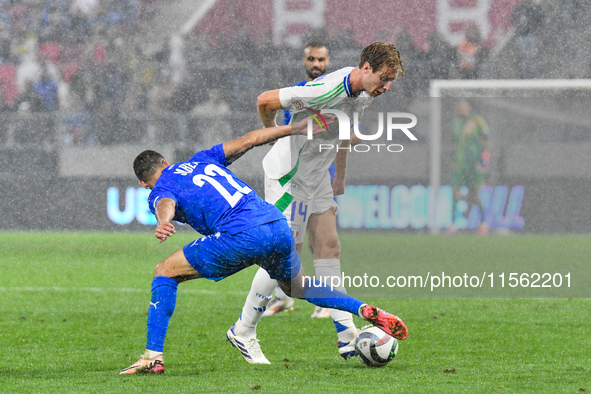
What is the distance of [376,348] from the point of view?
4059 millimetres

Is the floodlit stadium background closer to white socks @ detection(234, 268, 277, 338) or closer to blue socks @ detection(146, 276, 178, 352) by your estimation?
white socks @ detection(234, 268, 277, 338)

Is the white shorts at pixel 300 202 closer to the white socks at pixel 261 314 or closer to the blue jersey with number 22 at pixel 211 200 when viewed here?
the white socks at pixel 261 314

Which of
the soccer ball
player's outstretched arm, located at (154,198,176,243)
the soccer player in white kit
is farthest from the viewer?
the soccer player in white kit

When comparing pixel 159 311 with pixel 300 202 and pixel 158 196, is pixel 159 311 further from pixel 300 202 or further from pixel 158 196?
pixel 300 202

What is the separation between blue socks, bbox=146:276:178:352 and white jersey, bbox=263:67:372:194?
107 centimetres

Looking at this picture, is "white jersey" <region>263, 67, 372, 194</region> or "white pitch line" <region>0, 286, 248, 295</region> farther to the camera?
"white pitch line" <region>0, 286, 248, 295</region>

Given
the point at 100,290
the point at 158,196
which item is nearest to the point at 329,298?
the point at 158,196

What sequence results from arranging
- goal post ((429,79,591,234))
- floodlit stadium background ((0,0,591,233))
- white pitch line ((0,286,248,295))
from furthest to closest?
1. floodlit stadium background ((0,0,591,233))
2. goal post ((429,79,591,234))
3. white pitch line ((0,286,248,295))

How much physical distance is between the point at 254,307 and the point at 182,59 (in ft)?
33.6

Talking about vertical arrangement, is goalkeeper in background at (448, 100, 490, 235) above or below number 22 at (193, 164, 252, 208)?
below

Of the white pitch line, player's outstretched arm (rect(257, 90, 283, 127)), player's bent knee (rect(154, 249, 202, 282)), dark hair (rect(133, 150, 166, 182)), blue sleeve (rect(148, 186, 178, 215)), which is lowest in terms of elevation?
the white pitch line

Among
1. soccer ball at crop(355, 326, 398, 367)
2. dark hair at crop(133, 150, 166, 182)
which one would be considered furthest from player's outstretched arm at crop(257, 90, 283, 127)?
soccer ball at crop(355, 326, 398, 367)

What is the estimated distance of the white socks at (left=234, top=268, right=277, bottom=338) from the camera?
4.43 metres

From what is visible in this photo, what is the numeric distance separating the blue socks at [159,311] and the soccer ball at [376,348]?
88 centimetres
